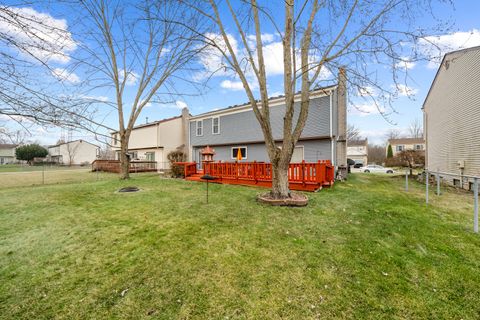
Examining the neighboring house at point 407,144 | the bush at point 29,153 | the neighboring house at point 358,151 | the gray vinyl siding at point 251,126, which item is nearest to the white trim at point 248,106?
the gray vinyl siding at point 251,126

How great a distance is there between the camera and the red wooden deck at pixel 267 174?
802 cm

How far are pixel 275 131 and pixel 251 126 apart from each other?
1.90 metres

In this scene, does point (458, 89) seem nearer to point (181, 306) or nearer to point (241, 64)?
point (241, 64)

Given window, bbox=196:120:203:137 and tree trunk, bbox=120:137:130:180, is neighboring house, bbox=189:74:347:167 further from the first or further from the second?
tree trunk, bbox=120:137:130:180

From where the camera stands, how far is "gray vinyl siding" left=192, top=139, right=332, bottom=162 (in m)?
11.6

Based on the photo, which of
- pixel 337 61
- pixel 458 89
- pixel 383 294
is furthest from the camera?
pixel 458 89

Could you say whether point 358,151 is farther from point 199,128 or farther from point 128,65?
point 128,65

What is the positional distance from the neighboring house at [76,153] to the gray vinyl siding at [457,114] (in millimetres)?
50426

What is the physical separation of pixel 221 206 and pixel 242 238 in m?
2.00

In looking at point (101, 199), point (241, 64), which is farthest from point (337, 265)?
point (101, 199)

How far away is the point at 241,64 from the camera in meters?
6.08

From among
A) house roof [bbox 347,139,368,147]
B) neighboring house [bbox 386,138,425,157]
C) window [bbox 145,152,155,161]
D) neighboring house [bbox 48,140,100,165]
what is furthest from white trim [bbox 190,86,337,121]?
neighboring house [bbox 386,138,425,157]

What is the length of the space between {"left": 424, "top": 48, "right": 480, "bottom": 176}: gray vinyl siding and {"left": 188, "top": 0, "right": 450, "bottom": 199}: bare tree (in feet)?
13.3

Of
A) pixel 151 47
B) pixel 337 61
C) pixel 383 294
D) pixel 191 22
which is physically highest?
pixel 151 47
